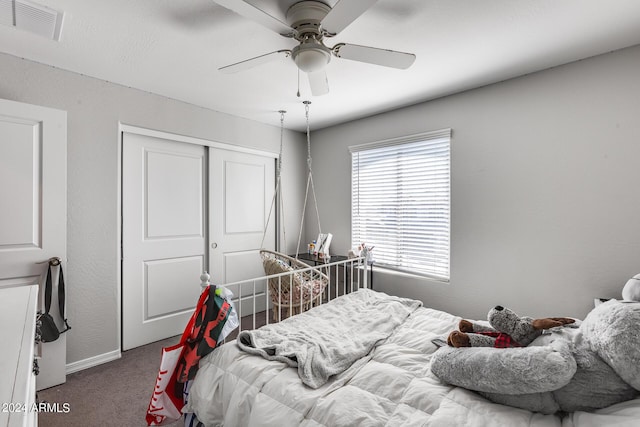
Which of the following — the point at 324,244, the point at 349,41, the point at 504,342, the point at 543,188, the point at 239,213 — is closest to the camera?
the point at 504,342

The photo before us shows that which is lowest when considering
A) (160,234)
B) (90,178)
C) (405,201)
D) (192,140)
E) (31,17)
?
(160,234)

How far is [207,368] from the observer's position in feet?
4.91

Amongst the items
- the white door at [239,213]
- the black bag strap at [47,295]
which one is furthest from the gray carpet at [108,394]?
the white door at [239,213]

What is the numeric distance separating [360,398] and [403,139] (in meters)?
2.63

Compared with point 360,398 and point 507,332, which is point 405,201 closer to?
point 507,332

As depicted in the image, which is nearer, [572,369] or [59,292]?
[572,369]

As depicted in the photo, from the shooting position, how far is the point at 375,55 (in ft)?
5.56

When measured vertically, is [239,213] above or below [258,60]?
below

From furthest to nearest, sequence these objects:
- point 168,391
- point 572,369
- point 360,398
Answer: point 168,391, point 360,398, point 572,369

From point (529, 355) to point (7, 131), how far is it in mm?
3223

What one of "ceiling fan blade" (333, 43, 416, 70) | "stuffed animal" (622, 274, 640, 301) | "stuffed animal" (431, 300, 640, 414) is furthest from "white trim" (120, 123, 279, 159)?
"stuffed animal" (622, 274, 640, 301)

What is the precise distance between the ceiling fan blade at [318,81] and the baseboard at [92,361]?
280cm

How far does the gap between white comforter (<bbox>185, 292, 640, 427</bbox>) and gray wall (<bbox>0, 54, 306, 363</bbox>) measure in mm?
1668

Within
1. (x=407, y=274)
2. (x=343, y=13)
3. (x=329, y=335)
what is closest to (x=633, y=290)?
(x=407, y=274)
